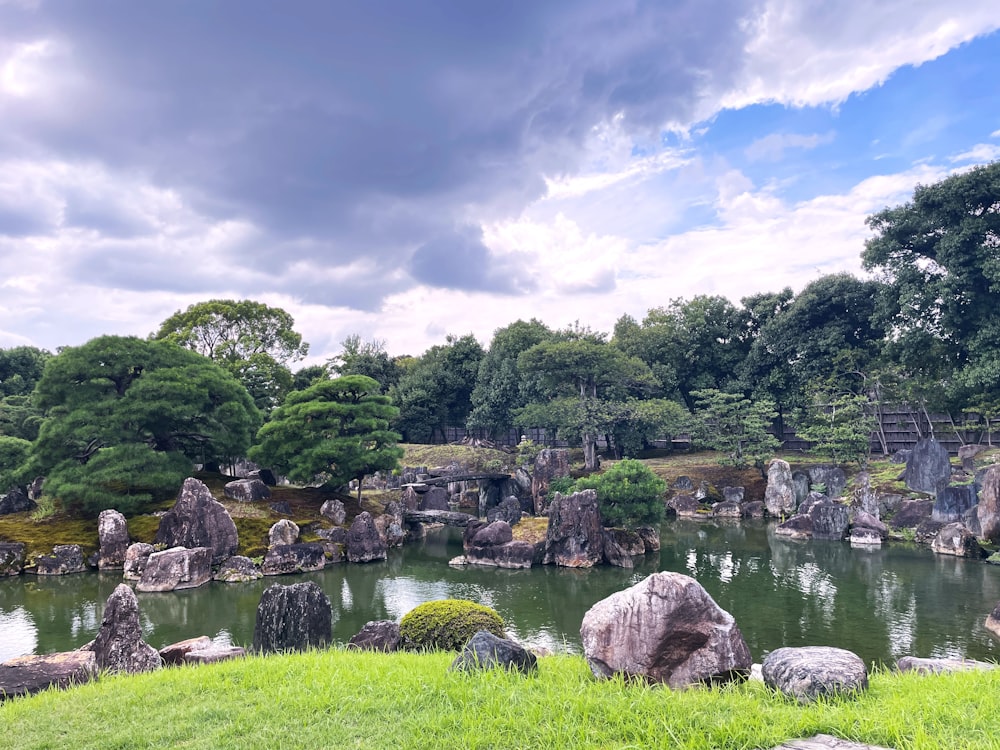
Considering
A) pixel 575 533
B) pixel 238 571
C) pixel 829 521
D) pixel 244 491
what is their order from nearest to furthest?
pixel 238 571 < pixel 575 533 < pixel 244 491 < pixel 829 521

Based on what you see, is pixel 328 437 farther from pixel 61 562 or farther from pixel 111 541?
pixel 61 562

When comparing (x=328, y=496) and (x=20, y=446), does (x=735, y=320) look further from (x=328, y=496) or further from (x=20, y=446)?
(x=20, y=446)

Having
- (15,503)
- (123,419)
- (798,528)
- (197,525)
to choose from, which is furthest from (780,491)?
(15,503)

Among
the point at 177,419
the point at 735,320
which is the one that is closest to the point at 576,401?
the point at 735,320

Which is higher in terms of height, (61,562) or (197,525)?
(197,525)

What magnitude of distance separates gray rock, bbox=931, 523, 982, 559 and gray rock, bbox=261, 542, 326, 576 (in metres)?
22.5

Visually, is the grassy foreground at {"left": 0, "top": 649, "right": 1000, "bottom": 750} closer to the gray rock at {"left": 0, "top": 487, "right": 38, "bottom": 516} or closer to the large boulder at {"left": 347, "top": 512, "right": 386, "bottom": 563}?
the large boulder at {"left": 347, "top": 512, "right": 386, "bottom": 563}

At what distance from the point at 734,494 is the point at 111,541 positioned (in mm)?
29164

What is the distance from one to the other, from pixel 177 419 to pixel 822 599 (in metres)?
23.9

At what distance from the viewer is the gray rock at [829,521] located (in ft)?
85.6

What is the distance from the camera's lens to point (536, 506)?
3234 cm

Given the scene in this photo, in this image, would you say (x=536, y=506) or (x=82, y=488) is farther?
(x=536, y=506)

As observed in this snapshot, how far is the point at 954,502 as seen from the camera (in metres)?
24.4

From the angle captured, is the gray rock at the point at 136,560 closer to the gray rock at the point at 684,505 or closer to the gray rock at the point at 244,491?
the gray rock at the point at 244,491
